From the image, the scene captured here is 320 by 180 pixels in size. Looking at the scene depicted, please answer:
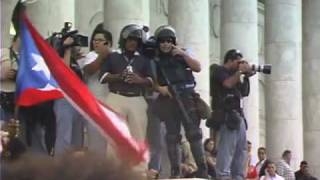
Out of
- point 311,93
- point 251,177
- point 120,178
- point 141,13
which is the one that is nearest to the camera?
point 120,178

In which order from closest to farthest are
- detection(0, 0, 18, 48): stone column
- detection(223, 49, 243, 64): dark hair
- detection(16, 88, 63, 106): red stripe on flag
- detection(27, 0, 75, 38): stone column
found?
detection(16, 88, 63, 106): red stripe on flag → detection(223, 49, 243, 64): dark hair → detection(27, 0, 75, 38): stone column → detection(0, 0, 18, 48): stone column

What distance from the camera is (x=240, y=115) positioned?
12406mm

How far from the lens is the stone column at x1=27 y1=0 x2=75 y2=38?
14477 mm

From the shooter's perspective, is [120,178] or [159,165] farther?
[159,165]

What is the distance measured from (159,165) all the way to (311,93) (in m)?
19.0

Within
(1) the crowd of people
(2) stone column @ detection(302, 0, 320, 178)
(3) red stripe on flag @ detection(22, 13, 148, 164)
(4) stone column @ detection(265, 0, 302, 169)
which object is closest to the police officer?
(1) the crowd of people

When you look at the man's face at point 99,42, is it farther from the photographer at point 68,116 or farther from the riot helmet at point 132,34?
the photographer at point 68,116

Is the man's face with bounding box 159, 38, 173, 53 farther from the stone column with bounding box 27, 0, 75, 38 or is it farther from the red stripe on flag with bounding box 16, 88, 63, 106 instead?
the red stripe on flag with bounding box 16, 88, 63, 106

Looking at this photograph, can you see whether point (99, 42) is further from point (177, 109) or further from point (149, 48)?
point (177, 109)

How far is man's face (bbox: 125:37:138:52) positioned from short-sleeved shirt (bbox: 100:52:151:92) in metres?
0.09

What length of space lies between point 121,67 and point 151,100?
2.25ft

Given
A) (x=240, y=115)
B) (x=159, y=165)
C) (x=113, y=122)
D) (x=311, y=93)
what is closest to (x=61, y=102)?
(x=159, y=165)

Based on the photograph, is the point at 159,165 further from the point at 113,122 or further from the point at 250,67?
the point at 113,122

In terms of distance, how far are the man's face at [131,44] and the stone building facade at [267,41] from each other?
7223mm
